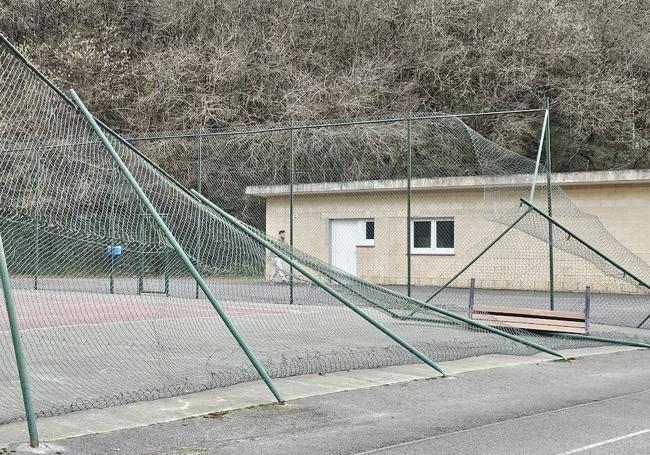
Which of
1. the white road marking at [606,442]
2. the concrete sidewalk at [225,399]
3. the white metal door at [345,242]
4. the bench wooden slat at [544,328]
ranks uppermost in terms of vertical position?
the white metal door at [345,242]

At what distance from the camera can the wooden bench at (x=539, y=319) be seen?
13.4 meters

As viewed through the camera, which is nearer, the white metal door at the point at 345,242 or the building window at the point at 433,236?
the building window at the point at 433,236

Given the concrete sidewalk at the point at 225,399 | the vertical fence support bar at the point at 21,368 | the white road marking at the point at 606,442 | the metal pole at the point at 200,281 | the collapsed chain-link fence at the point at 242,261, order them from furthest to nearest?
the collapsed chain-link fence at the point at 242,261
the metal pole at the point at 200,281
the concrete sidewalk at the point at 225,399
the white road marking at the point at 606,442
the vertical fence support bar at the point at 21,368

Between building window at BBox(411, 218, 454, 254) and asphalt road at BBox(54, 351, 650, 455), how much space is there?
47.8ft

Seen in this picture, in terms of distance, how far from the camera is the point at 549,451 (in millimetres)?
6719

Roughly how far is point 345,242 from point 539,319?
12.4 metres

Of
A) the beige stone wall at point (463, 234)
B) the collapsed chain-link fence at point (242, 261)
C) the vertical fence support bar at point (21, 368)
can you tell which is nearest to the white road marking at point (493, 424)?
the collapsed chain-link fence at point (242, 261)

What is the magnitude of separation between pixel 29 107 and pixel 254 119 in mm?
22559

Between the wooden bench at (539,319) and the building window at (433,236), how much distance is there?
402 inches

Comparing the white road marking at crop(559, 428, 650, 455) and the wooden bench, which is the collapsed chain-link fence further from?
the white road marking at crop(559, 428, 650, 455)

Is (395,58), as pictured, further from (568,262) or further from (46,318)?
(46,318)

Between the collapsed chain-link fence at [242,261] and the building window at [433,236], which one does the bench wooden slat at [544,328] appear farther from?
the building window at [433,236]

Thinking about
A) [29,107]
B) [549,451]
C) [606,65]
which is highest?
[606,65]

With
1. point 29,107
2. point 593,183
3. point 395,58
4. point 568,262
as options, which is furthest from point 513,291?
point 29,107
